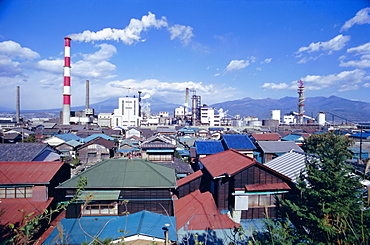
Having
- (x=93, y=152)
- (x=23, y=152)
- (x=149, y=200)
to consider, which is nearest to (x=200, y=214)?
(x=149, y=200)

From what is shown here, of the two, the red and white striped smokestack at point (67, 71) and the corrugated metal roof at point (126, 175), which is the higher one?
the red and white striped smokestack at point (67, 71)

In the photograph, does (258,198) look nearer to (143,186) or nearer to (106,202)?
(143,186)

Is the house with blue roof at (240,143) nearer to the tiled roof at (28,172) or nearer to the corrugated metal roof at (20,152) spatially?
the tiled roof at (28,172)

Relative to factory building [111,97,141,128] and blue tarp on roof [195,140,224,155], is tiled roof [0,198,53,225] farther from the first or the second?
factory building [111,97,141,128]

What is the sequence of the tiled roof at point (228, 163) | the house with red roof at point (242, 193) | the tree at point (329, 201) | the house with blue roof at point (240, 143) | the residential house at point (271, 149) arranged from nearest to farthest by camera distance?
the tree at point (329, 201) < the house with red roof at point (242, 193) < the tiled roof at point (228, 163) < the house with blue roof at point (240, 143) < the residential house at point (271, 149)

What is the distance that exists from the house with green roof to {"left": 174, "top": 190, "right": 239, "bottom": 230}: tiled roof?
601 millimetres

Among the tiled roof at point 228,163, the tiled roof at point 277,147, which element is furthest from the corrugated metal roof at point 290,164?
the tiled roof at point 277,147

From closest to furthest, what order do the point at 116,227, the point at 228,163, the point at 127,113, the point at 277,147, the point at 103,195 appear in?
the point at 116,227 → the point at 103,195 → the point at 228,163 → the point at 277,147 → the point at 127,113

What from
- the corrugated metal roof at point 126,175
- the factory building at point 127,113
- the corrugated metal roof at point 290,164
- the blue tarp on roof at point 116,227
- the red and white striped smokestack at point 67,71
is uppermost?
the red and white striped smokestack at point 67,71

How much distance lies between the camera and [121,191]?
26.7 ft

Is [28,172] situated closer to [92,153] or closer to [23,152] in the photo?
[23,152]

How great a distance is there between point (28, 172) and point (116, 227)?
424 centimetres

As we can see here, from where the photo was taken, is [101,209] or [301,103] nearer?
[101,209]

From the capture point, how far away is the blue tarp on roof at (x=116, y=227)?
6309 millimetres
